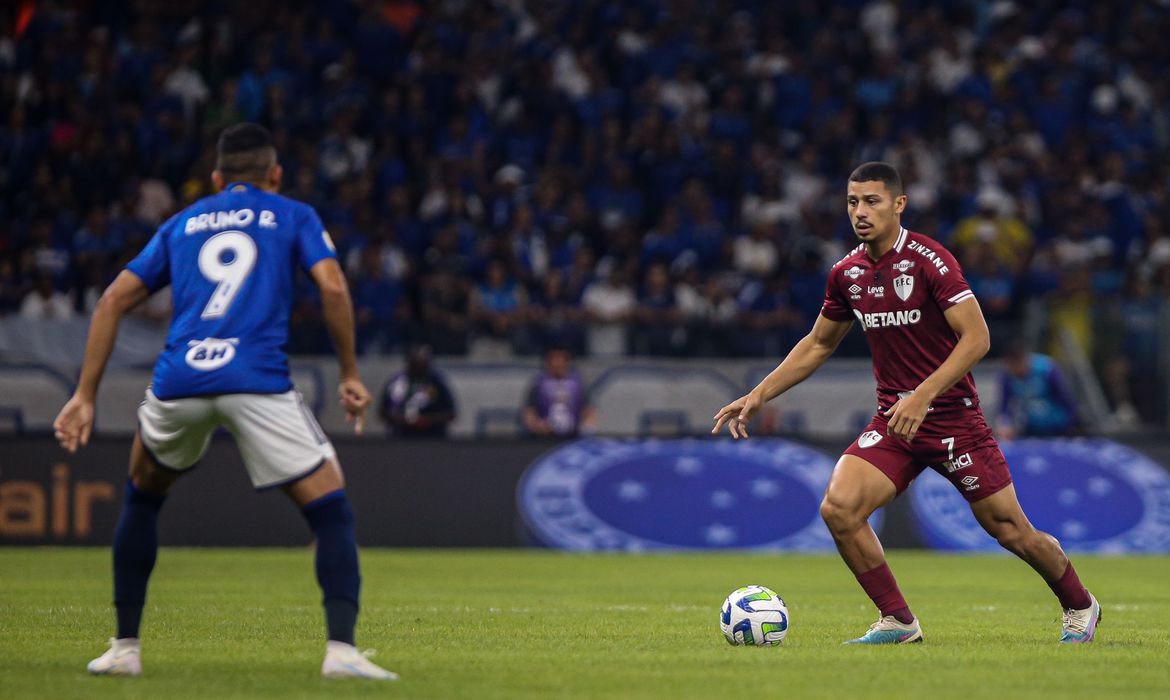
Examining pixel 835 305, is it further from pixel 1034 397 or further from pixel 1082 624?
pixel 1034 397

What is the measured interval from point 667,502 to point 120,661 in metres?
10.3

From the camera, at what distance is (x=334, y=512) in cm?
649

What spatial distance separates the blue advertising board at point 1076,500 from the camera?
54.6ft

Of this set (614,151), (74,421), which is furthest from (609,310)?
(74,421)

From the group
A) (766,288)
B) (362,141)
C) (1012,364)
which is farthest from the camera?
(362,141)

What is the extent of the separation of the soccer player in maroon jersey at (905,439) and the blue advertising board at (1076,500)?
28.1 feet

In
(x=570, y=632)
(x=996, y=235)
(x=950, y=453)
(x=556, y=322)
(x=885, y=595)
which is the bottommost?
(x=570, y=632)

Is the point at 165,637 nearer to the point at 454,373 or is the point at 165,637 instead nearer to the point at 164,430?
the point at 164,430

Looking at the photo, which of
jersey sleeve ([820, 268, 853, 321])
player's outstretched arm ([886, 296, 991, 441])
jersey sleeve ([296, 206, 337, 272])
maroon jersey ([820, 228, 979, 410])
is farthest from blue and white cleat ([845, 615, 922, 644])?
jersey sleeve ([296, 206, 337, 272])

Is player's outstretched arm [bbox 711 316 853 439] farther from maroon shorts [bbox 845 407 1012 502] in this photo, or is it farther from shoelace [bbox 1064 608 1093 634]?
shoelace [bbox 1064 608 1093 634]

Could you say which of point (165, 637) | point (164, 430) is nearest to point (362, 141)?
point (165, 637)

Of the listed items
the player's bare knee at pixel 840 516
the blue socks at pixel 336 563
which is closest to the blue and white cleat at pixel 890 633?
the player's bare knee at pixel 840 516

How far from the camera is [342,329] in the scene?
6422 millimetres

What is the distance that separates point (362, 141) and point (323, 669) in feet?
52.1
